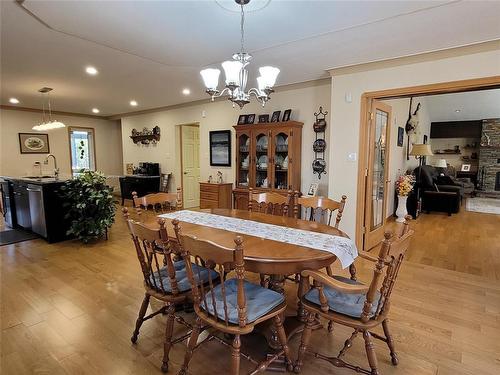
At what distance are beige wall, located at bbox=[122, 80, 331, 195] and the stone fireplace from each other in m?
8.14

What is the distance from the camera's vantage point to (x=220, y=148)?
589 cm

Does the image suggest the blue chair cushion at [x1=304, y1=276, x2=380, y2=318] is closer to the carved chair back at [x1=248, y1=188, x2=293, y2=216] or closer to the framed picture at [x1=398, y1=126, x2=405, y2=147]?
the carved chair back at [x1=248, y1=188, x2=293, y2=216]

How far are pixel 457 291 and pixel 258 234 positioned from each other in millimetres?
2228

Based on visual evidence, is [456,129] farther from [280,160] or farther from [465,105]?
[280,160]

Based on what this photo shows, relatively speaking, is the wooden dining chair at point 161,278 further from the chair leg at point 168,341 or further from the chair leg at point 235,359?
the chair leg at point 235,359

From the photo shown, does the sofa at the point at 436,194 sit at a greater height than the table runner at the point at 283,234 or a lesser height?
A: lesser

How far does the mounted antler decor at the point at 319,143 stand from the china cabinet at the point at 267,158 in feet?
0.83

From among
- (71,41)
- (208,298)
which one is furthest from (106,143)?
(208,298)

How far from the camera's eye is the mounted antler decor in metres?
4.44

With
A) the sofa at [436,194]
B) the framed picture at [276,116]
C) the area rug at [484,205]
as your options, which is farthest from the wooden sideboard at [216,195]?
the area rug at [484,205]

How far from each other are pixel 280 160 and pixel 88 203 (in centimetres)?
297

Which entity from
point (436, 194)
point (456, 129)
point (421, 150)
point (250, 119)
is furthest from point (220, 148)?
point (456, 129)

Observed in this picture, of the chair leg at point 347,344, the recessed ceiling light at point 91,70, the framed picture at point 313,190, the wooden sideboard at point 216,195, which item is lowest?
the chair leg at point 347,344

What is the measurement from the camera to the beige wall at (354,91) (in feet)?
9.98
